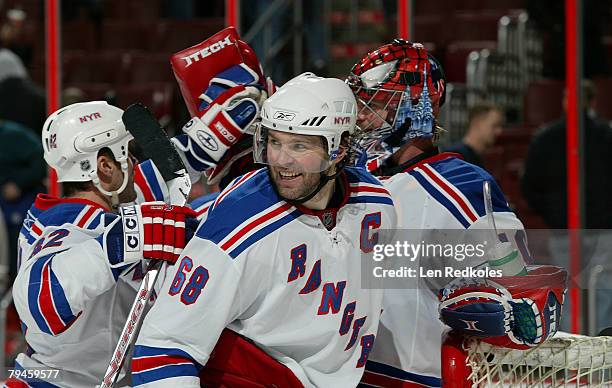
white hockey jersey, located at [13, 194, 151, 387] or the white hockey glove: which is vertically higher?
the white hockey glove

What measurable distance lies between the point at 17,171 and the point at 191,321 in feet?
10.6

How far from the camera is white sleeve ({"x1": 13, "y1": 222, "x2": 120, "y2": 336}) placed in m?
2.34

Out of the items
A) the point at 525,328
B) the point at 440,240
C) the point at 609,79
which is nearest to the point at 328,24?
the point at 609,79

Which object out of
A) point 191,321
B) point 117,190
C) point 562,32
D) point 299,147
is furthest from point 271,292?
point 562,32

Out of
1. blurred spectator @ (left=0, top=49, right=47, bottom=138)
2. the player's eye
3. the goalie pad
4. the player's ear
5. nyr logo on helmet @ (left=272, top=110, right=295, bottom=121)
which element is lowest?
blurred spectator @ (left=0, top=49, right=47, bottom=138)

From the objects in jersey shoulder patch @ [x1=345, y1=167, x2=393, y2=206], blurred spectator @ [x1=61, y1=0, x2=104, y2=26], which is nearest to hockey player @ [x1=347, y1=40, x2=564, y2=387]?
jersey shoulder patch @ [x1=345, y1=167, x2=393, y2=206]

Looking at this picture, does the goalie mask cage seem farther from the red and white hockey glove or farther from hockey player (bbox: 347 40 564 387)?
the red and white hockey glove

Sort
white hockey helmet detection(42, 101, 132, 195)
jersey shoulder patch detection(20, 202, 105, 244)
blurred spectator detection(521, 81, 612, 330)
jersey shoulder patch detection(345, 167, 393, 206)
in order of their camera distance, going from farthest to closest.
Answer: blurred spectator detection(521, 81, 612, 330) < white hockey helmet detection(42, 101, 132, 195) < jersey shoulder patch detection(20, 202, 105, 244) < jersey shoulder patch detection(345, 167, 393, 206)

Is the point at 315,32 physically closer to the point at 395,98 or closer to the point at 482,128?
the point at 482,128

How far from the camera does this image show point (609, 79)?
4426 mm

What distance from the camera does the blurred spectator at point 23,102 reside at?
5.10 meters

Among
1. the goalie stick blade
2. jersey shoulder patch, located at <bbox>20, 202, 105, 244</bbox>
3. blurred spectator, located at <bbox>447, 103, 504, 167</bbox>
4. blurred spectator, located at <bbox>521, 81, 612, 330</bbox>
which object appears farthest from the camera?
blurred spectator, located at <bbox>447, 103, 504, 167</bbox>

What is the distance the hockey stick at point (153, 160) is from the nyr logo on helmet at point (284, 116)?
342 mm

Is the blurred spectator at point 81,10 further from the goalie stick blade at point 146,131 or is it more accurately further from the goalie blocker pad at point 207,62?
the goalie stick blade at point 146,131
